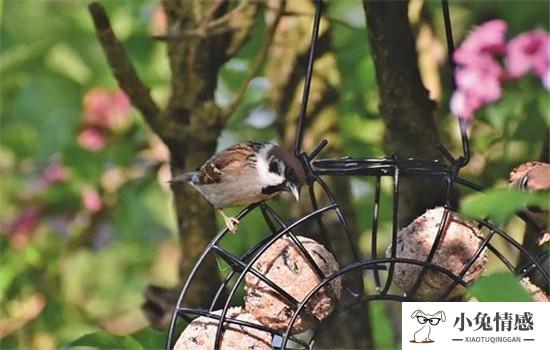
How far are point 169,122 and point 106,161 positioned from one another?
65cm

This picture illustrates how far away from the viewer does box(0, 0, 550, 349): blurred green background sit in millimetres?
2221

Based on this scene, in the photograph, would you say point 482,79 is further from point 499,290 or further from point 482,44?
point 499,290

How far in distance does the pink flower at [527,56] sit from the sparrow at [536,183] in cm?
75

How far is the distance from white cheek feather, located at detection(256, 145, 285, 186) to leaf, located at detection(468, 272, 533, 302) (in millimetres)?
634

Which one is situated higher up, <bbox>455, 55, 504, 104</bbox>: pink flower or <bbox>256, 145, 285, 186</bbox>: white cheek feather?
<bbox>455, 55, 504, 104</bbox>: pink flower

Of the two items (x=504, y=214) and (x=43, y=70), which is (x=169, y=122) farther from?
(x=504, y=214)

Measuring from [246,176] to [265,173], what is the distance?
5 centimetres

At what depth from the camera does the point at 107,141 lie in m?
2.51

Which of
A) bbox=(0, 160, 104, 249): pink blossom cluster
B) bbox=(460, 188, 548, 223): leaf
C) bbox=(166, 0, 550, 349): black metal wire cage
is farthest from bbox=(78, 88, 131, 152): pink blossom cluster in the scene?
bbox=(460, 188, 548, 223): leaf

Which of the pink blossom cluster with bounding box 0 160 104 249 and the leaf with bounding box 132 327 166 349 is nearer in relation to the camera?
the leaf with bounding box 132 327 166 349

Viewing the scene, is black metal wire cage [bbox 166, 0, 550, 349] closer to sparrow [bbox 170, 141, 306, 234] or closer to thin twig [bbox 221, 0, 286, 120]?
sparrow [bbox 170, 141, 306, 234]

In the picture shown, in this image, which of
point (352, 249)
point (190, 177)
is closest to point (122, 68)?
point (190, 177)

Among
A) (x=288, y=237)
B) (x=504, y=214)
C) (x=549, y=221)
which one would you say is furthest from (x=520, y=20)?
(x=504, y=214)

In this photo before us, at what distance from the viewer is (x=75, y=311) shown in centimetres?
270
